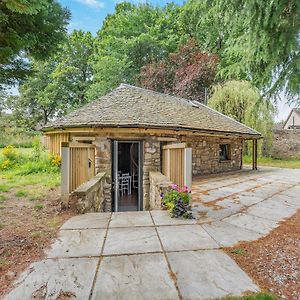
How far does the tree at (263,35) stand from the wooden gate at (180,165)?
197 centimetres

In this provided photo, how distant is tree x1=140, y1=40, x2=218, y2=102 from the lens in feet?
68.2

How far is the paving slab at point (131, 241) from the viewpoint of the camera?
3119 millimetres

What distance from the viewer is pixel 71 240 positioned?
3422 millimetres

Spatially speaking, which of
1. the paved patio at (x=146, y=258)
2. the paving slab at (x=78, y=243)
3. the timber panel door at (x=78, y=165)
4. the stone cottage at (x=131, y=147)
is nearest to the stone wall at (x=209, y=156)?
the stone cottage at (x=131, y=147)

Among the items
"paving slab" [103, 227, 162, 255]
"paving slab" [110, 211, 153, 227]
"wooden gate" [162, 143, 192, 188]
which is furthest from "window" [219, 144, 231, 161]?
"paving slab" [103, 227, 162, 255]

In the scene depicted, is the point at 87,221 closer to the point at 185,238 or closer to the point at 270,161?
the point at 185,238

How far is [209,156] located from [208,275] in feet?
31.0

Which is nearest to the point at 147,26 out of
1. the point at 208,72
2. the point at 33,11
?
the point at 208,72

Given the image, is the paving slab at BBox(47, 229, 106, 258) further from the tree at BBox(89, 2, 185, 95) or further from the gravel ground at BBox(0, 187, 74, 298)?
the tree at BBox(89, 2, 185, 95)

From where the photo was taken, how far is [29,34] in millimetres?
4145

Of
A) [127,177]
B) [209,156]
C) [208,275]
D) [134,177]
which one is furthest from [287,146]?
[208,275]

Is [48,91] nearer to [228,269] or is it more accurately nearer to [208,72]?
[208,72]

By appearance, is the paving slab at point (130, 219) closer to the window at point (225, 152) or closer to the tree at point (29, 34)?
the tree at point (29, 34)

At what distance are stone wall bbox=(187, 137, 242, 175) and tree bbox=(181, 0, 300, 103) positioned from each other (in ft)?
19.9
